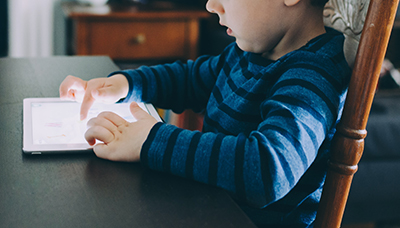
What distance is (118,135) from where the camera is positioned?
1.62ft

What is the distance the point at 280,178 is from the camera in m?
0.43

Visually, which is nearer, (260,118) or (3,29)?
(260,118)

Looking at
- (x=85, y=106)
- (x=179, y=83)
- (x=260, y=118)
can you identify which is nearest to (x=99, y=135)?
(x=85, y=106)

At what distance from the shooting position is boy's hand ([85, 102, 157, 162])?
0.47 m

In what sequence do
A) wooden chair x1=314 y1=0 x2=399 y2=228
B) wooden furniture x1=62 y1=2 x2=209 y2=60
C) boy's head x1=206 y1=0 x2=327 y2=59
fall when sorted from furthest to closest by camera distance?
wooden furniture x1=62 y1=2 x2=209 y2=60 → boy's head x1=206 y1=0 x2=327 y2=59 → wooden chair x1=314 y1=0 x2=399 y2=228

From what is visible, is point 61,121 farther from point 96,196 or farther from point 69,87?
point 96,196

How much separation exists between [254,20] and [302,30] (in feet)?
0.25

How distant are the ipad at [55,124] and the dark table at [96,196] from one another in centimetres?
1

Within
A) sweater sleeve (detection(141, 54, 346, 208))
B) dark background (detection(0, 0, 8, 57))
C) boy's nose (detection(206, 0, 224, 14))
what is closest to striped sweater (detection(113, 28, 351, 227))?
sweater sleeve (detection(141, 54, 346, 208))

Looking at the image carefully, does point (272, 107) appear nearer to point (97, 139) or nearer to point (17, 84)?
point (97, 139)

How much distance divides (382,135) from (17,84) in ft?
3.78

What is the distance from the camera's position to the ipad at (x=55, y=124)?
1.60ft

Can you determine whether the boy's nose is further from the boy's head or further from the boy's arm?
the boy's arm

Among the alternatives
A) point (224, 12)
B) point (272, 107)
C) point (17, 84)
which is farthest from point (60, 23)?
point (272, 107)
